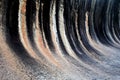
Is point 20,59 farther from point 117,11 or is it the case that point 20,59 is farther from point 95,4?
point 117,11

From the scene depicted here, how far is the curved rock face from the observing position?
2.67 m

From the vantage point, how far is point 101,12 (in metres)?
6.51

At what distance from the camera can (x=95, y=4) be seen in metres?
5.92

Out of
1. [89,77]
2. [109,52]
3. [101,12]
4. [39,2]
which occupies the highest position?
[101,12]

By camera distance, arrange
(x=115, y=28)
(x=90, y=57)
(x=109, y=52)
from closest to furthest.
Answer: (x=90, y=57), (x=109, y=52), (x=115, y=28)

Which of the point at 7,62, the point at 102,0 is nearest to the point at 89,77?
the point at 7,62

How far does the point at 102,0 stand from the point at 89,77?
11.4ft

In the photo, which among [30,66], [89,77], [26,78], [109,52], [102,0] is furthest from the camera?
[102,0]

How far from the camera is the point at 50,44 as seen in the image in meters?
3.52

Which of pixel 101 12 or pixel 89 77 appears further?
pixel 101 12

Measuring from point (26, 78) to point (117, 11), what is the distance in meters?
5.34

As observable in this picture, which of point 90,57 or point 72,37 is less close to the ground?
point 72,37

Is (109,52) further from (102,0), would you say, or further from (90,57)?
(102,0)

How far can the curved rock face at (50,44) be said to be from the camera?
2.67 metres
